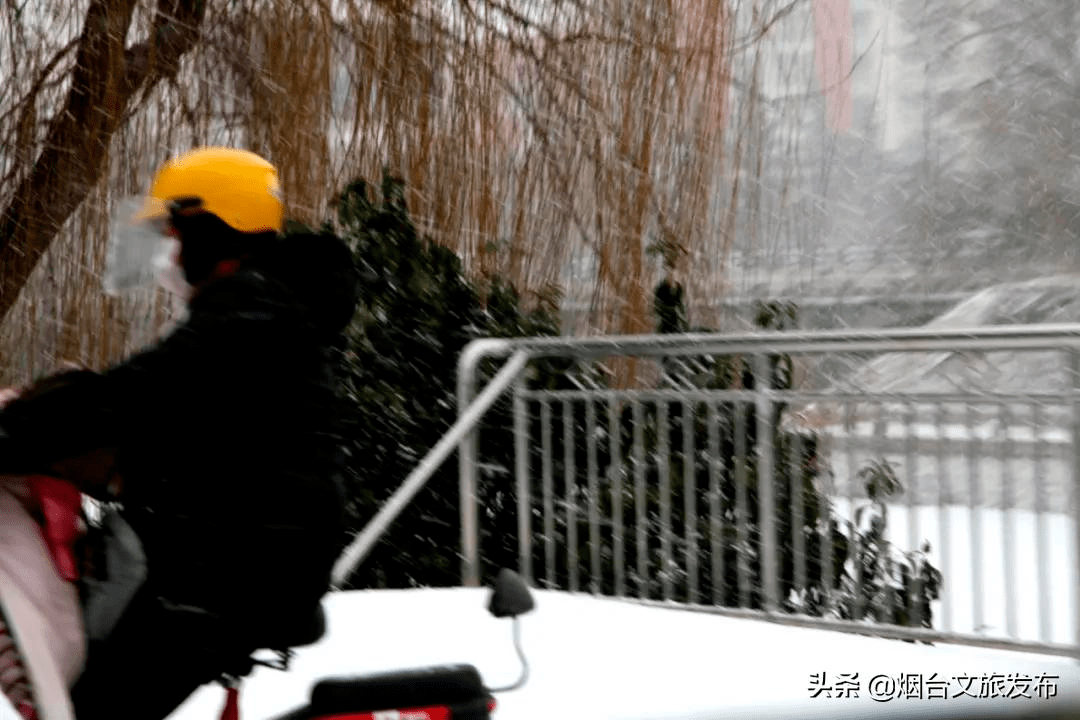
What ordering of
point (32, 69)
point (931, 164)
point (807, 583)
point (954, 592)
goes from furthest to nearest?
point (931, 164), point (32, 69), point (807, 583), point (954, 592)

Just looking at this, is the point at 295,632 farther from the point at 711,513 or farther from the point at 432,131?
the point at 432,131

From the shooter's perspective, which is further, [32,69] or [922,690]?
[32,69]

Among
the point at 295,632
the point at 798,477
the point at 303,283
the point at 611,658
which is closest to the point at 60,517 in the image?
the point at 295,632

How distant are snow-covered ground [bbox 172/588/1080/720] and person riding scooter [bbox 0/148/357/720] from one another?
185 cm

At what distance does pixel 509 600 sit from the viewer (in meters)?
2.86

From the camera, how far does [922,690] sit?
450cm

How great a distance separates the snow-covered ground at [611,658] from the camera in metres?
4.61

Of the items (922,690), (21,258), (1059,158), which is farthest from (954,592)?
(1059,158)

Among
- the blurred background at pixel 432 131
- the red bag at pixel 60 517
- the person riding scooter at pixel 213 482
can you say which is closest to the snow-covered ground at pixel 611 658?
the person riding scooter at pixel 213 482

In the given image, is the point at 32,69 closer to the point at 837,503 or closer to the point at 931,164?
the point at 837,503

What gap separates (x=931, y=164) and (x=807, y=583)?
31847 mm

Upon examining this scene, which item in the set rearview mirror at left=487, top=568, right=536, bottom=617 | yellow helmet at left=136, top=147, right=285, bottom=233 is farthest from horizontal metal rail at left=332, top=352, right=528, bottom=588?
yellow helmet at left=136, top=147, right=285, bottom=233

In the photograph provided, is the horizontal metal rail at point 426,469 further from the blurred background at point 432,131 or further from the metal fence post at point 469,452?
the blurred background at point 432,131

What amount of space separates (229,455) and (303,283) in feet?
1.13
